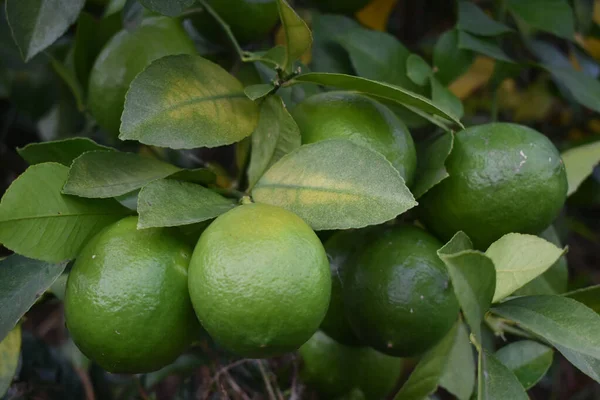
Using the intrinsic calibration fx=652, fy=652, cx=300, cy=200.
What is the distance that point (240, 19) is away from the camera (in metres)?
1.02

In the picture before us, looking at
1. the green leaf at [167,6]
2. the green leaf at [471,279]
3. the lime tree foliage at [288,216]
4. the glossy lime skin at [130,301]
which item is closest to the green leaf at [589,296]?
the lime tree foliage at [288,216]

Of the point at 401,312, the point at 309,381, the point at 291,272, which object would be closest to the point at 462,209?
the point at 401,312

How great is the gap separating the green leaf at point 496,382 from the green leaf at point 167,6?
52 cm

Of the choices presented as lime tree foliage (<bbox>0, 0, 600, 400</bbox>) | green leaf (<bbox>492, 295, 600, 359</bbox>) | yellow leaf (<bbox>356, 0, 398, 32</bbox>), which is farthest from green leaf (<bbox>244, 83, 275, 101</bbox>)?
yellow leaf (<bbox>356, 0, 398, 32</bbox>)

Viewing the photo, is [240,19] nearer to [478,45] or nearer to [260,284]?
[478,45]

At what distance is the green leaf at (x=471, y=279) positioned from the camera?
585 millimetres

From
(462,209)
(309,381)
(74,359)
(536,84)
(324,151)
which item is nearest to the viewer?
(324,151)

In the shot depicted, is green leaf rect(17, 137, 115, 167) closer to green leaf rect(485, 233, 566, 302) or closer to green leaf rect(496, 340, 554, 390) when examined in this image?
green leaf rect(485, 233, 566, 302)

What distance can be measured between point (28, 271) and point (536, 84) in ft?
4.60

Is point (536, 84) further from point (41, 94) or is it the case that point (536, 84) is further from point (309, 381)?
point (41, 94)

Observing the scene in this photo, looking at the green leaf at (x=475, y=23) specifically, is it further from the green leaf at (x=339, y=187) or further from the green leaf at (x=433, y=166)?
the green leaf at (x=339, y=187)

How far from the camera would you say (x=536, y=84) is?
1.72m

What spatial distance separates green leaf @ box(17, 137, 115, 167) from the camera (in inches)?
30.9

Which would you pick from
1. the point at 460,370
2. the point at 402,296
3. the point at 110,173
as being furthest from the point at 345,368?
the point at 110,173
